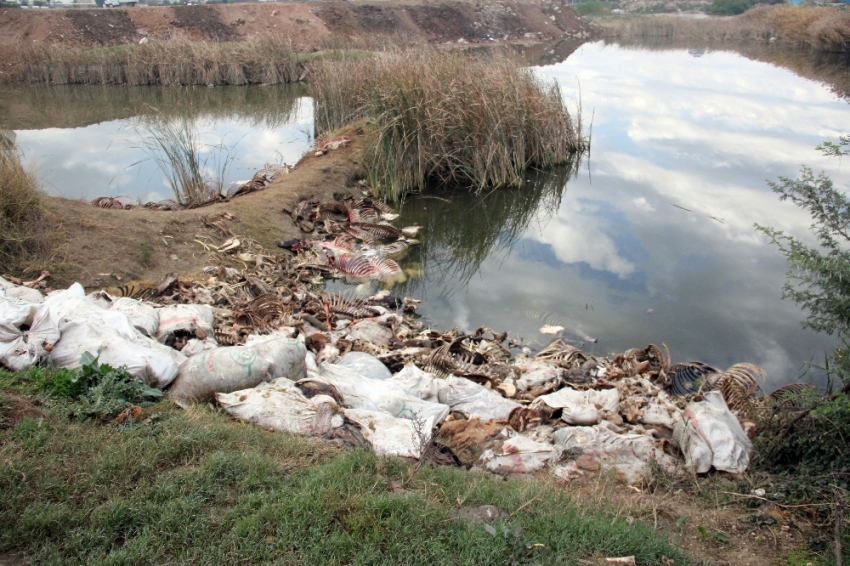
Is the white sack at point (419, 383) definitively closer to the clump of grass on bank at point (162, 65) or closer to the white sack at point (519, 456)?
the white sack at point (519, 456)

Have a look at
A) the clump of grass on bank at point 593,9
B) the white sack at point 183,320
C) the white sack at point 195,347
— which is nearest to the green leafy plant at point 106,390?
the white sack at point 195,347

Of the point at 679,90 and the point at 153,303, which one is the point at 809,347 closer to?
the point at 153,303

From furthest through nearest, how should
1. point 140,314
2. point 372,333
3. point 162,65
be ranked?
point 162,65
point 372,333
point 140,314

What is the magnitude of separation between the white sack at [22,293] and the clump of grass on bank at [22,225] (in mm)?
839

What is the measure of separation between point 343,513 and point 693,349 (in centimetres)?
397

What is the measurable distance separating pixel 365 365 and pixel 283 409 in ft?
3.52

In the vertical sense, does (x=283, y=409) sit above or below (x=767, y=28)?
below

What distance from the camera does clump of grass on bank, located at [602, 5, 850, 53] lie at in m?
23.8

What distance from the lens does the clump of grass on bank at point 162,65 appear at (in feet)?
58.2

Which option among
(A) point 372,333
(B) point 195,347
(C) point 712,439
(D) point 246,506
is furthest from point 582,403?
(B) point 195,347

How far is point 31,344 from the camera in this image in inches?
131

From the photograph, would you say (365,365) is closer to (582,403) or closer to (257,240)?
(582,403)

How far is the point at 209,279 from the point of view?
564 centimetres

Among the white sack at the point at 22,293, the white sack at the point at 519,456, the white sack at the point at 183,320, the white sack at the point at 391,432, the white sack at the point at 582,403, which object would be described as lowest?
the white sack at the point at 582,403
